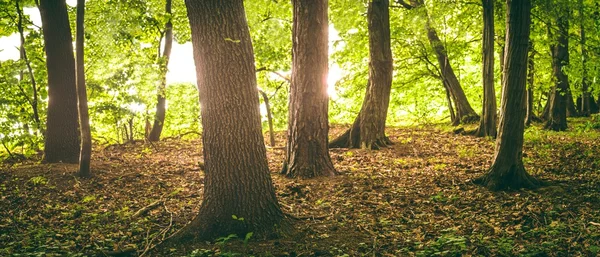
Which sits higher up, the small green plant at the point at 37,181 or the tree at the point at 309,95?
the tree at the point at 309,95

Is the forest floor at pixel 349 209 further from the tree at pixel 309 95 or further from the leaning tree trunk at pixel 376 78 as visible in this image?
the leaning tree trunk at pixel 376 78

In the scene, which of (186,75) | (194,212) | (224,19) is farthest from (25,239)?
(186,75)

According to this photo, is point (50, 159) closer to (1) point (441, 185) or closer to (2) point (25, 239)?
(2) point (25, 239)

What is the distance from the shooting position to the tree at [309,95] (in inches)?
331

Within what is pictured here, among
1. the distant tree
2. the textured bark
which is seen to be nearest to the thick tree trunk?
the distant tree

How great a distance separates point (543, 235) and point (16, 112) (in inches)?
452

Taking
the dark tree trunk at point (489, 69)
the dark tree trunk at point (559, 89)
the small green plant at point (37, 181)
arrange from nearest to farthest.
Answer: the small green plant at point (37, 181)
the dark tree trunk at point (489, 69)
the dark tree trunk at point (559, 89)

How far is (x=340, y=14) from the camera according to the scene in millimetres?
13773

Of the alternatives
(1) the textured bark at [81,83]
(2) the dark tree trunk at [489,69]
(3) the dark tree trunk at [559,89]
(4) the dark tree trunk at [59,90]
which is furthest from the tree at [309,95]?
(3) the dark tree trunk at [559,89]

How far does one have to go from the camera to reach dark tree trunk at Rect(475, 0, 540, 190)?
7.05 metres

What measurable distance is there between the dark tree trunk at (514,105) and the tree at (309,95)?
10.4 feet

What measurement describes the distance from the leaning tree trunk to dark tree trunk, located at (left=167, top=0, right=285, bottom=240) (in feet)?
22.5

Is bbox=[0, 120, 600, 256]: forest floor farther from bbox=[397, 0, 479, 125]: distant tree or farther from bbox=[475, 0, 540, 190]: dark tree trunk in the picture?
bbox=[397, 0, 479, 125]: distant tree

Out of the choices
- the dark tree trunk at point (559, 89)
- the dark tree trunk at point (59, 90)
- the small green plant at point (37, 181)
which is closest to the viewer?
the small green plant at point (37, 181)
